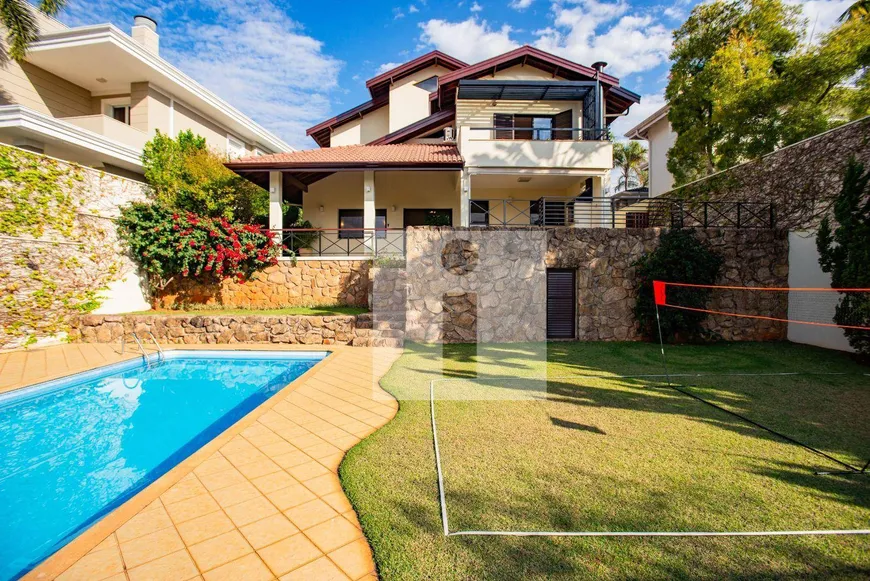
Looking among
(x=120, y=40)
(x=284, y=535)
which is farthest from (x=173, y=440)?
(x=120, y=40)

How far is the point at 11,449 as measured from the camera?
183 inches

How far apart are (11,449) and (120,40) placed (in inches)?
516

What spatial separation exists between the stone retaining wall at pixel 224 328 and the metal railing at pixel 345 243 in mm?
3525

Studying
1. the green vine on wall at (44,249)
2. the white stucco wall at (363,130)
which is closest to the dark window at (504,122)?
the white stucco wall at (363,130)

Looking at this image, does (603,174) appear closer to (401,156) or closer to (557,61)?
(557,61)

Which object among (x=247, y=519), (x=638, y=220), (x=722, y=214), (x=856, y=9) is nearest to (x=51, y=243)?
(x=247, y=519)

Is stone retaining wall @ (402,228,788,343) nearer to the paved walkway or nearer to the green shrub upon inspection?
the green shrub

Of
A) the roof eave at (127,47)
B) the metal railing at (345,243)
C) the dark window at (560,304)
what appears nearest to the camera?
the dark window at (560,304)

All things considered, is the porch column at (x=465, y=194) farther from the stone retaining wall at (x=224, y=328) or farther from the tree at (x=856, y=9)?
the tree at (x=856, y=9)

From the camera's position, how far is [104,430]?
5.38 metres

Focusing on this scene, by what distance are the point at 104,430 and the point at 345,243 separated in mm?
9847

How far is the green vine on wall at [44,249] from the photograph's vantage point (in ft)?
27.6

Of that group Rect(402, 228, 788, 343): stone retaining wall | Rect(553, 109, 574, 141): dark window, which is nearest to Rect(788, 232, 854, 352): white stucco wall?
Rect(402, 228, 788, 343): stone retaining wall

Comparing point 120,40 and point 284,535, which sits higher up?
point 120,40
